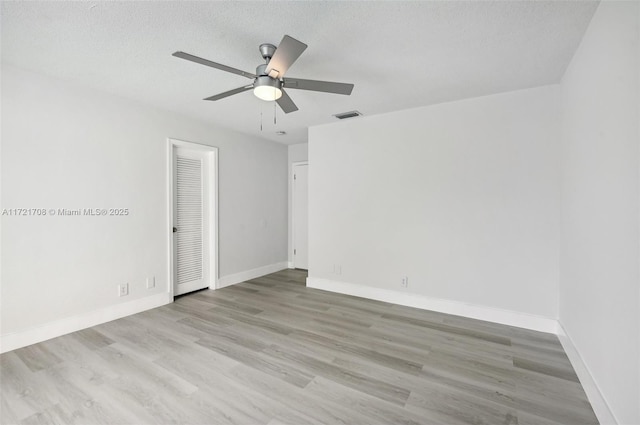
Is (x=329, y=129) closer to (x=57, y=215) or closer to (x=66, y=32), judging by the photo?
(x=66, y=32)

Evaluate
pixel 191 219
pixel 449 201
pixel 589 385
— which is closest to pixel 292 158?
pixel 191 219

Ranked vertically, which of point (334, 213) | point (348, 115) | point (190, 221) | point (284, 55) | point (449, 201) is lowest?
point (190, 221)

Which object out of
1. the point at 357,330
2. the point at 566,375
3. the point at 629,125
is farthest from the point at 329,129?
the point at 566,375

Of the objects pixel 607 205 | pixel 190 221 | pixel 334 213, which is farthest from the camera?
pixel 334 213

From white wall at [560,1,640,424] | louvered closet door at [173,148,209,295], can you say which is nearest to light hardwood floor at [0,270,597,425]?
white wall at [560,1,640,424]

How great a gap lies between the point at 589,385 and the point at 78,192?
4676mm

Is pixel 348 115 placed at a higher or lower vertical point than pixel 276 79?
higher

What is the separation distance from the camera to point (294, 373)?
2207mm

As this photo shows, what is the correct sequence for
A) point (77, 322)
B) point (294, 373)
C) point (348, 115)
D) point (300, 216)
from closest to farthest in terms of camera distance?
point (294, 373) → point (77, 322) → point (348, 115) → point (300, 216)

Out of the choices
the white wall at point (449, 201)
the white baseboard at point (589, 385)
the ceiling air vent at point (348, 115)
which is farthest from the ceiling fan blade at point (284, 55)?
the white baseboard at point (589, 385)

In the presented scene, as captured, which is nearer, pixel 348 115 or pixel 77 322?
pixel 77 322

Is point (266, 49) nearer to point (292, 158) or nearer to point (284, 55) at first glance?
point (284, 55)

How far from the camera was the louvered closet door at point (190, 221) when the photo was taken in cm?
400

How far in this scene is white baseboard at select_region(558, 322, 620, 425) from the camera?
1630 mm
